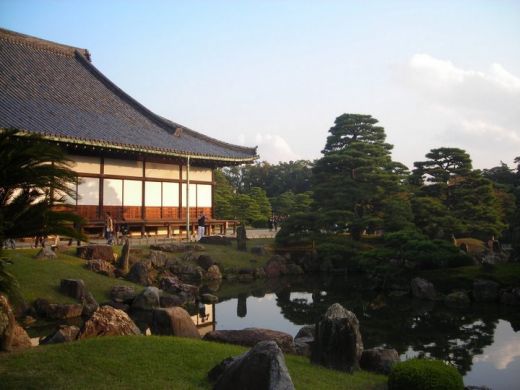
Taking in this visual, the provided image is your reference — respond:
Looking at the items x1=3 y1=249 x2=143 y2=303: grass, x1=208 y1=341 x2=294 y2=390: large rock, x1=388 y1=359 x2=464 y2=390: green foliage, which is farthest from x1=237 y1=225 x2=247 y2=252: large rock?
x1=208 y1=341 x2=294 y2=390: large rock

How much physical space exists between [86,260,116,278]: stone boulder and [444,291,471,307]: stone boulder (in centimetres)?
1354

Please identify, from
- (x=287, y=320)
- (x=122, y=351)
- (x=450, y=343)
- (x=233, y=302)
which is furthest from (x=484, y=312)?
(x=122, y=351)

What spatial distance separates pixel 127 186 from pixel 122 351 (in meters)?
→ 18.9

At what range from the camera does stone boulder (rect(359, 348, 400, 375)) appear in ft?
29.9

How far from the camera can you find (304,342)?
11.0m

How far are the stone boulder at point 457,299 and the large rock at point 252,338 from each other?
33.6 ft

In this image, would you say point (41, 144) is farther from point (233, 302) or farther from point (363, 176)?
point (363, 176)

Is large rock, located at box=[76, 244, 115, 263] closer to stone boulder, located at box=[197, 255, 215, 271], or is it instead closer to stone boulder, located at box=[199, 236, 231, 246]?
stone boulder, located at box=[197, 255, 215, 271]

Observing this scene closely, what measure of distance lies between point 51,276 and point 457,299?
15.4 m

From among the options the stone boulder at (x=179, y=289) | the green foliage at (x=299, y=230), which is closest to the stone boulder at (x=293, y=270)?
the green foliage at (x=299, y=230)

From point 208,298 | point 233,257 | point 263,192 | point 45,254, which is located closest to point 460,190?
point 233,257

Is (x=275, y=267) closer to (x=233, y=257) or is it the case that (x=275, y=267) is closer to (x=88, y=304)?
(x=233, y=257)

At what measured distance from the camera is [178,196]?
2803cm

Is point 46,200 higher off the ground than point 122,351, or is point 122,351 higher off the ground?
point 46,200
